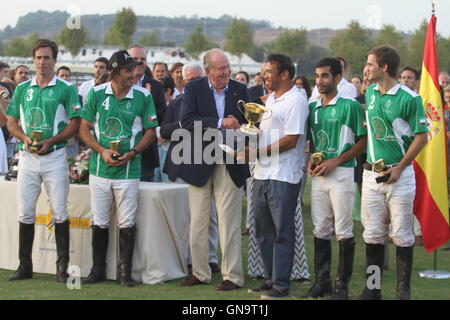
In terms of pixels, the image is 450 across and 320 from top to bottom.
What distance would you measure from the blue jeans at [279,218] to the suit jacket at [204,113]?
0.34 m

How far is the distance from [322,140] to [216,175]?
1.11 meters

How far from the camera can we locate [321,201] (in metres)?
6.95

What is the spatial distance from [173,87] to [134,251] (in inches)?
141

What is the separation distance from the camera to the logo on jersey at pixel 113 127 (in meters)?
7.50

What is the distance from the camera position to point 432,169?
28.6 feet

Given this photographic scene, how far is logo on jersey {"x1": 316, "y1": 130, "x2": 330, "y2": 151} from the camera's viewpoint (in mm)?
6914

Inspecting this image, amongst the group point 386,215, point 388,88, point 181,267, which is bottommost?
point 181,267

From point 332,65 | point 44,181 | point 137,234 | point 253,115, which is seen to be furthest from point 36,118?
point 332,65

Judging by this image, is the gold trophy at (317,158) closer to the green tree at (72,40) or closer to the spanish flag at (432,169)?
the spanish flag at (432,169)

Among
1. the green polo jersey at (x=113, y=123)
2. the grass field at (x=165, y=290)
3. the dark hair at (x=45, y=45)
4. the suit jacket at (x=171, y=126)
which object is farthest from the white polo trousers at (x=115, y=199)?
the dark hair at (x=45, y=45)

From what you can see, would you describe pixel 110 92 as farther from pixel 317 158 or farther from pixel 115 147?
pixel 317 158

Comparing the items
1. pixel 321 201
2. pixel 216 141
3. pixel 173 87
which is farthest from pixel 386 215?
pixel 173 87

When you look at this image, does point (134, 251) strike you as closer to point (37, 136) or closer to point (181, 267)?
point (181, 267)
